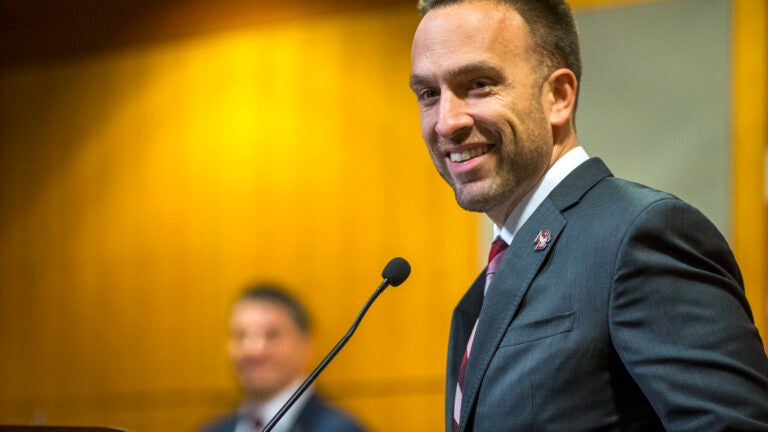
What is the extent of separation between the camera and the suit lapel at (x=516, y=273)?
1.79 metres

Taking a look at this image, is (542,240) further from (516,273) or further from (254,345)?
(254,345)

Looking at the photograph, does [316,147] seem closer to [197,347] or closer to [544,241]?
[197,347]

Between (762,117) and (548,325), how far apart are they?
281cm

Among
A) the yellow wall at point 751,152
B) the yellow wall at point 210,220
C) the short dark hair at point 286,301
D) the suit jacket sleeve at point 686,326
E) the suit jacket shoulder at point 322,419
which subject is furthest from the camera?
the yellow wall at point 210,220

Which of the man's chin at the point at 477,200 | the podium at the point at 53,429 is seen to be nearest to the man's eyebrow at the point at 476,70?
the man's chin at the point at 477,200

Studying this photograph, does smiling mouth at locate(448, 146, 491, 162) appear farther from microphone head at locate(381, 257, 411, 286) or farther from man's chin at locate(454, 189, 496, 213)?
microphone head at locate(381, 257, 411, 286)

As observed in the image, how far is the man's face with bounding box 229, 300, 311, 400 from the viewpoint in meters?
4.23

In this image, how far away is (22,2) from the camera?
19.2 ft

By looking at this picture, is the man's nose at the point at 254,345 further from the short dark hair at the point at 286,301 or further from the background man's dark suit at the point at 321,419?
the background man's dark suit at the point at 321,419

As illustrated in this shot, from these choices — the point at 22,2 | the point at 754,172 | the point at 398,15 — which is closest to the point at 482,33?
the point at 754,172

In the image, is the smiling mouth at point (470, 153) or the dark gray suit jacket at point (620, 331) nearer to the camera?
the dark gray suit jacket at point (620, 331)

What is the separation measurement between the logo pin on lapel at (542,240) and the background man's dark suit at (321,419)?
224 centimetres

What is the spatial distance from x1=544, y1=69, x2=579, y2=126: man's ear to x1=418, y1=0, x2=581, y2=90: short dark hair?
2 centimetres

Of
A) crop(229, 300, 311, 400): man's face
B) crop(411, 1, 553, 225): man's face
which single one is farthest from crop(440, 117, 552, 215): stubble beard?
crop(229, 300, 311, 400): man's face
